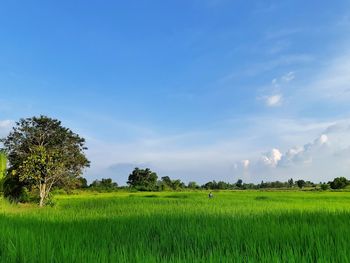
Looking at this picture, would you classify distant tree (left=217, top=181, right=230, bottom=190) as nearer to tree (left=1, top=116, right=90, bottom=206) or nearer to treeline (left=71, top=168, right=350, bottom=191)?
treeline (left=71, top=168, right=350, bottom=191)

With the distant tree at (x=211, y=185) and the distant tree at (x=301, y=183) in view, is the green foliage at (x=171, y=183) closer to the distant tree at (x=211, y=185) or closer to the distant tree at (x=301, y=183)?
the distant tree at (x=211, y=185)

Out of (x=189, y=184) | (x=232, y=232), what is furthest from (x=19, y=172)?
(x=189, y=184)

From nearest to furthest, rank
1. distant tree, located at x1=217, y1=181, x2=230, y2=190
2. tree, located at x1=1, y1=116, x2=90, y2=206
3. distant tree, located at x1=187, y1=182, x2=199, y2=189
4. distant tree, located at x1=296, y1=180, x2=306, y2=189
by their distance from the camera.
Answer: tree, located at x1=1, y1=116, x2=90, y2=206 → distant tree, located at x1=187, y1=182, x2=199, y2=189 → distant tree, located at x1=296, y1=180, x2=306, y2=189 → distant tree, located at x1=217, y1=181, x2=230, y2=190

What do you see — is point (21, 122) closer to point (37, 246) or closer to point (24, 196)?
point (24, 196)

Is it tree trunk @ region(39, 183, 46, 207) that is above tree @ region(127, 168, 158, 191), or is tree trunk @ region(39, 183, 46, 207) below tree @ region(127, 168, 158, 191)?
below

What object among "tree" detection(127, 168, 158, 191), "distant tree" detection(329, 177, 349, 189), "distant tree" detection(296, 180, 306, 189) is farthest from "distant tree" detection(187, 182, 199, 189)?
"distant tree" detection(329, 177, 349, 189)

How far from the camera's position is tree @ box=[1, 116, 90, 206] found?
818 inches

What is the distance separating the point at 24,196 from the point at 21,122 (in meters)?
5.98

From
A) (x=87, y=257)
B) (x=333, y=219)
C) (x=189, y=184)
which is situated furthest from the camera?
(x=189, y=184)

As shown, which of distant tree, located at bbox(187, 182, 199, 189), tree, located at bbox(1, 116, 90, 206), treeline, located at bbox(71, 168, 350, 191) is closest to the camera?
tree, located at bbox(1, 116, 90, 206)

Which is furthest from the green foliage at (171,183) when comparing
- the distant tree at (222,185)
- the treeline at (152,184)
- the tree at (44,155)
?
the tree at (44,155)

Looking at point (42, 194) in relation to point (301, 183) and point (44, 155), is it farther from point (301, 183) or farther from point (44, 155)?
point (301, 183)

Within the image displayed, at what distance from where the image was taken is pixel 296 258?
346cm

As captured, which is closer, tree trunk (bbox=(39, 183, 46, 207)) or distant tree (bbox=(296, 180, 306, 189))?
tree trunk (bbox=(39, 183, 46, 207))
